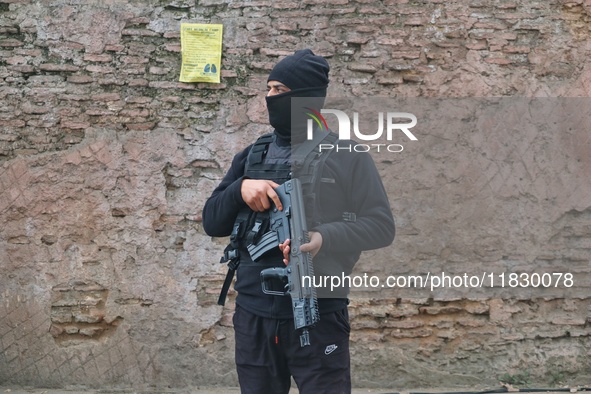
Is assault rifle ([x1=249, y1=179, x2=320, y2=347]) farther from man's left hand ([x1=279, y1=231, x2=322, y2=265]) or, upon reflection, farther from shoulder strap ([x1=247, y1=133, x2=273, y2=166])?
shoulder strap ([x1=247, y1=133, x2=273, y2=166])

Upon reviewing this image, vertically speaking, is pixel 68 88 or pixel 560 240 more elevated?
pixel 68 88

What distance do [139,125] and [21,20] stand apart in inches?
39.3

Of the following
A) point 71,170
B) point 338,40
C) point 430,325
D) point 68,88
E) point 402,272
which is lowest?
point 430,325

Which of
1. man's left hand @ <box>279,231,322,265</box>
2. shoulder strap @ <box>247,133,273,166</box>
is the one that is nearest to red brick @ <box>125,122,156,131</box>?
shoulder strap @ <box>247,133,273,166</box>

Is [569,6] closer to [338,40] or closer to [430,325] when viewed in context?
[338,40]

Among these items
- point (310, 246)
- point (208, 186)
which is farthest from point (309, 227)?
point (208, 186)

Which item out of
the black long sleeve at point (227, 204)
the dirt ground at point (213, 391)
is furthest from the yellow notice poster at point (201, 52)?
the black long sleeve at point (227, 204)

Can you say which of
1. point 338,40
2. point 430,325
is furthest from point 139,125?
point 430,325

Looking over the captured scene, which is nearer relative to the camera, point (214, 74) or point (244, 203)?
point (244, 203)

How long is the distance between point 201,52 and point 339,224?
2650mm

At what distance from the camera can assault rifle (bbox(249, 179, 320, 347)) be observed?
2.59m

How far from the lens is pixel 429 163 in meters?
5.12

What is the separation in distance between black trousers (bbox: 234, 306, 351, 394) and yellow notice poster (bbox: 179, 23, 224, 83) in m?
2.56


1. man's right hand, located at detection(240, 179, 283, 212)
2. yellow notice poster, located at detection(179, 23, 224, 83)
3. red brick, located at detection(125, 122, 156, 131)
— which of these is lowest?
man's right hand, located at detection(240, 179, 283, 212)
